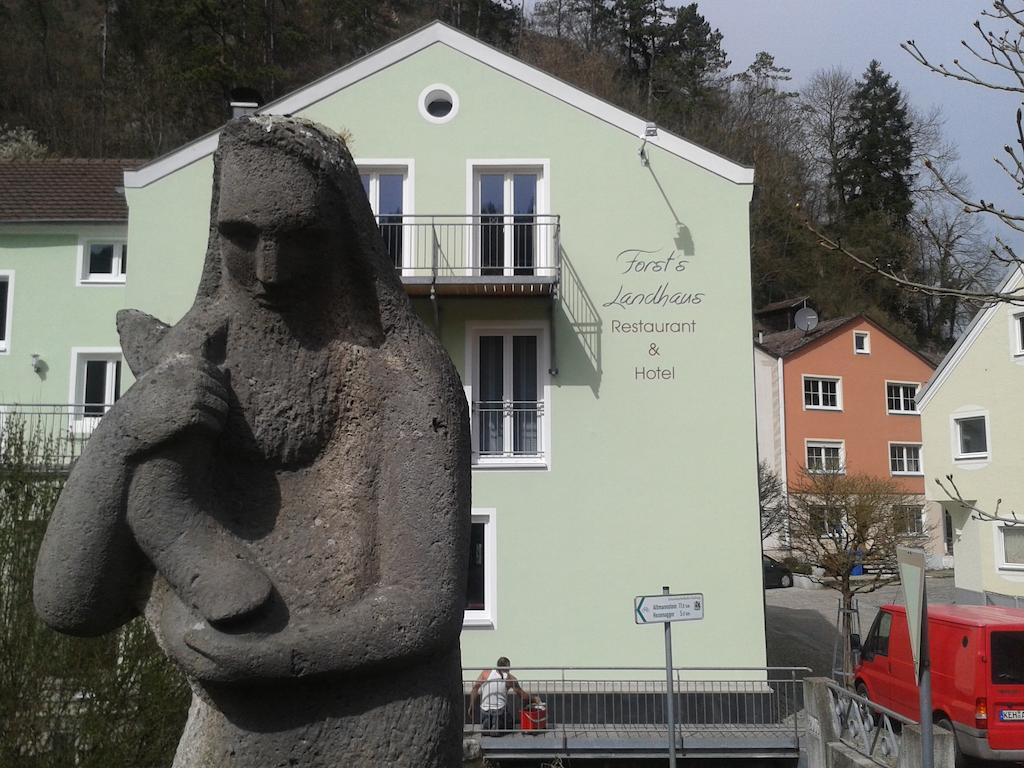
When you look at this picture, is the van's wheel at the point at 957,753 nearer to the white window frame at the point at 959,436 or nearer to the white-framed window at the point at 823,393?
the white window frame at the point at 959,436

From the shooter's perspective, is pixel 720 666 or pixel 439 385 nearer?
pixel 439 385

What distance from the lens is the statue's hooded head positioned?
2.27 meters

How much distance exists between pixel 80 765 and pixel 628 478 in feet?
29.7

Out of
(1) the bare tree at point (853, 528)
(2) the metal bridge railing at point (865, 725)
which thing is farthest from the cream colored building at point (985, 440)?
(2) the metal bridge railing at point (865, 725)

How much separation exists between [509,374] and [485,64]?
16.9 ft

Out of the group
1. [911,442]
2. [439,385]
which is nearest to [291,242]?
[439,385]

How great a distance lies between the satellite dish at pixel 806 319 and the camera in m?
41.9

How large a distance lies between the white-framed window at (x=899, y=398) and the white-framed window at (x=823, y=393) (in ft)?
7.52

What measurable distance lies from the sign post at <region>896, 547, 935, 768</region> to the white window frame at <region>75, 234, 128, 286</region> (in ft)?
64.2

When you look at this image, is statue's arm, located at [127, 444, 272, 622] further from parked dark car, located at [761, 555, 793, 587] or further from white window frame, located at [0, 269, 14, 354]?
parked dark car, located at [761, 555, 793, 587]

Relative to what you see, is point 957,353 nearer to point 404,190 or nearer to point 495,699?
point 404,190

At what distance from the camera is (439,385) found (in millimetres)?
2400

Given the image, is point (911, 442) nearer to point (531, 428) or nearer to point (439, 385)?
point (531, 428)

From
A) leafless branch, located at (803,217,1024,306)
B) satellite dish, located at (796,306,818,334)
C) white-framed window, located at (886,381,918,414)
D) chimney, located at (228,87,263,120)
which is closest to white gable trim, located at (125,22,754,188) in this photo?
chimney, located at (228,87,263,120)
